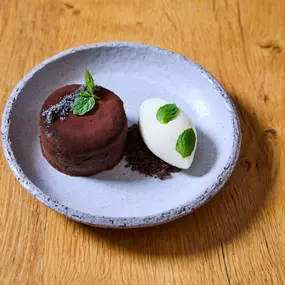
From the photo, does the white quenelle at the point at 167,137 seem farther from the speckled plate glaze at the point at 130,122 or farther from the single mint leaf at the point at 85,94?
the single mint leaf at the point at 85,94

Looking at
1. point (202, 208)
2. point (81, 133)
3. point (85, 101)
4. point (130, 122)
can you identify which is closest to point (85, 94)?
point (85, 101)

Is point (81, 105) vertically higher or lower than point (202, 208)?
higher

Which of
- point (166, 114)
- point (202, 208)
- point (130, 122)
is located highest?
point (166, 114)

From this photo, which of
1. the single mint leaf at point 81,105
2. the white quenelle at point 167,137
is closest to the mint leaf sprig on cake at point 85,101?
the single mint leaf at point 81,105

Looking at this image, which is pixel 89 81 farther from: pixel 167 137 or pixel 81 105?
pixel 167 137

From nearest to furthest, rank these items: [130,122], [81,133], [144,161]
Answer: [81,133]
[144,161]
[130,122]

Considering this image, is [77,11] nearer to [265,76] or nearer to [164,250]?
[265,76]

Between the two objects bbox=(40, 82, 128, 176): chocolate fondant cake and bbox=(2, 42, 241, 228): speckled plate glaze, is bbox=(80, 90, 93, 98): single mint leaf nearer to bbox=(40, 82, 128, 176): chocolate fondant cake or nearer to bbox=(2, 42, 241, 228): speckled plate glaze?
bbox=(40, 82, 128, 176): chocolate fondant cake
